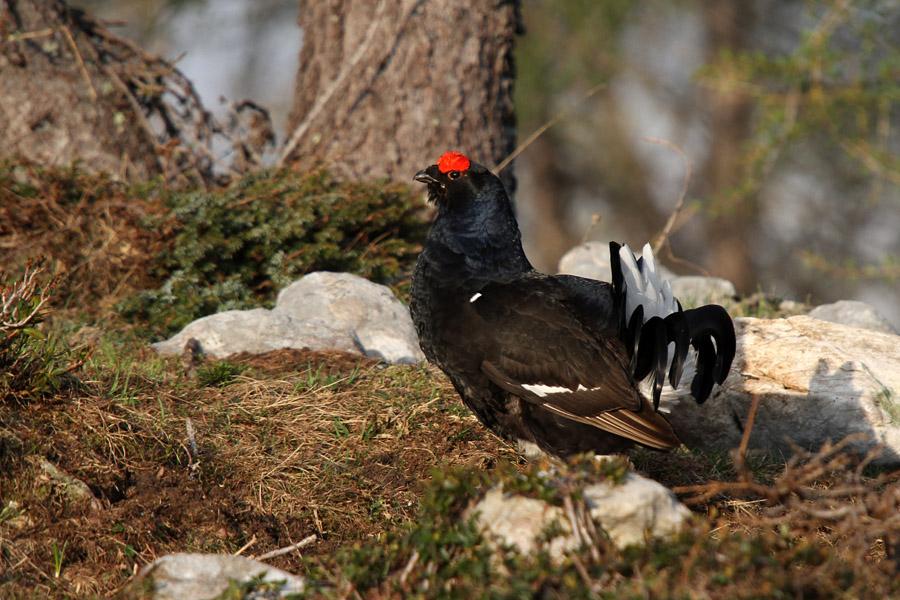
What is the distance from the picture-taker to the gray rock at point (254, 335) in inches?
170

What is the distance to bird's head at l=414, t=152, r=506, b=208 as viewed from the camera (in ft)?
12.4

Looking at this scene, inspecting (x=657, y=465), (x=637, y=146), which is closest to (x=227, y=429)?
(x=657, y=465)

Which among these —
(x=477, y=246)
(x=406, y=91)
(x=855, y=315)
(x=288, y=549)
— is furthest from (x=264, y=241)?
(x=855, y=315)

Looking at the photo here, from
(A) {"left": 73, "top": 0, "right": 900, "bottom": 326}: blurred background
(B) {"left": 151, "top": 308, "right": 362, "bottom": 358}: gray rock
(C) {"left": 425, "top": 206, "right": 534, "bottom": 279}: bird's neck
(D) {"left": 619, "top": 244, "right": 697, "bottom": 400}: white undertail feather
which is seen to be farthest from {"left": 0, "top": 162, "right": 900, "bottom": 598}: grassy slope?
(A) {"left": 73, "top": 0, "right": 900, "bottom": 326}: blurred background

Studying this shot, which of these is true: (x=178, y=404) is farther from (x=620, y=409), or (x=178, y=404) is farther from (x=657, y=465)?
(x=657, y=465)

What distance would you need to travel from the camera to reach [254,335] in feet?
14.3

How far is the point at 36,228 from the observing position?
5148mm

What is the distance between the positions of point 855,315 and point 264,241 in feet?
12.5

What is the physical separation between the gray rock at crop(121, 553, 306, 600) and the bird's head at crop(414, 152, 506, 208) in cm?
198

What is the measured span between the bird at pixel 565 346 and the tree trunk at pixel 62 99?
3382 millimetres

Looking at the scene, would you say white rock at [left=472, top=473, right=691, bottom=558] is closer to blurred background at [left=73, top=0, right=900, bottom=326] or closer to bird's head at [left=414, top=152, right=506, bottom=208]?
bird's head at [left=414, top=152, right=506, bottom=208]

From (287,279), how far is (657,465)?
8.82 feet

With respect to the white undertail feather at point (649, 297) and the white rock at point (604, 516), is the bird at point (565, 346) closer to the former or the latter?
the white undertail feather at point (649, 297)

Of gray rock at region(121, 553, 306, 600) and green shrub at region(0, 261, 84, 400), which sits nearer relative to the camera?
gray rock at region(121, 553, 306, 600)
